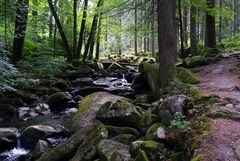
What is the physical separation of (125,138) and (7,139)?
12.8 ft

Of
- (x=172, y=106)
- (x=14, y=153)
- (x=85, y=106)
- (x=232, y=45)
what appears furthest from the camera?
(x=232, y=45)

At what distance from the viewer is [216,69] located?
455 inches

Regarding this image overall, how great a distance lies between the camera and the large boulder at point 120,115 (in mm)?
7328

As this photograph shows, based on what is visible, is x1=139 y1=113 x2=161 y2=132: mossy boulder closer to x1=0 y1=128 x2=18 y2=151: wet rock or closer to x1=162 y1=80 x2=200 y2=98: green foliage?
x1=162 y1=80 x2=200 y2=98: green foliage

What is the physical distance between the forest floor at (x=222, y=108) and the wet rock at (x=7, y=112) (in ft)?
20.9

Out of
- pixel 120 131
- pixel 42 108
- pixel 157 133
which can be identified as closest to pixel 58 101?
pixel 42 108

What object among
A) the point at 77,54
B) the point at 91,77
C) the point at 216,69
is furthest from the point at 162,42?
the point at 77,54

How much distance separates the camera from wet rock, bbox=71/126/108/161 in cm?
629

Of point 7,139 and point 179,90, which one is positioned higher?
point 179,90

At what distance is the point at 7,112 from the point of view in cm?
1118

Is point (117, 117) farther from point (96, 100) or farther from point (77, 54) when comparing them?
point (77, 54)

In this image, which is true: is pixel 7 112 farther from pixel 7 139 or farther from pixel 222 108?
pixel 222 108

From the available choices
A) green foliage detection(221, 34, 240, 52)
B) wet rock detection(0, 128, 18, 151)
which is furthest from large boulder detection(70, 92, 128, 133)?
green foliage detection(221, 34, 240, 52)

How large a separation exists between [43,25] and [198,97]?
57.3ft
